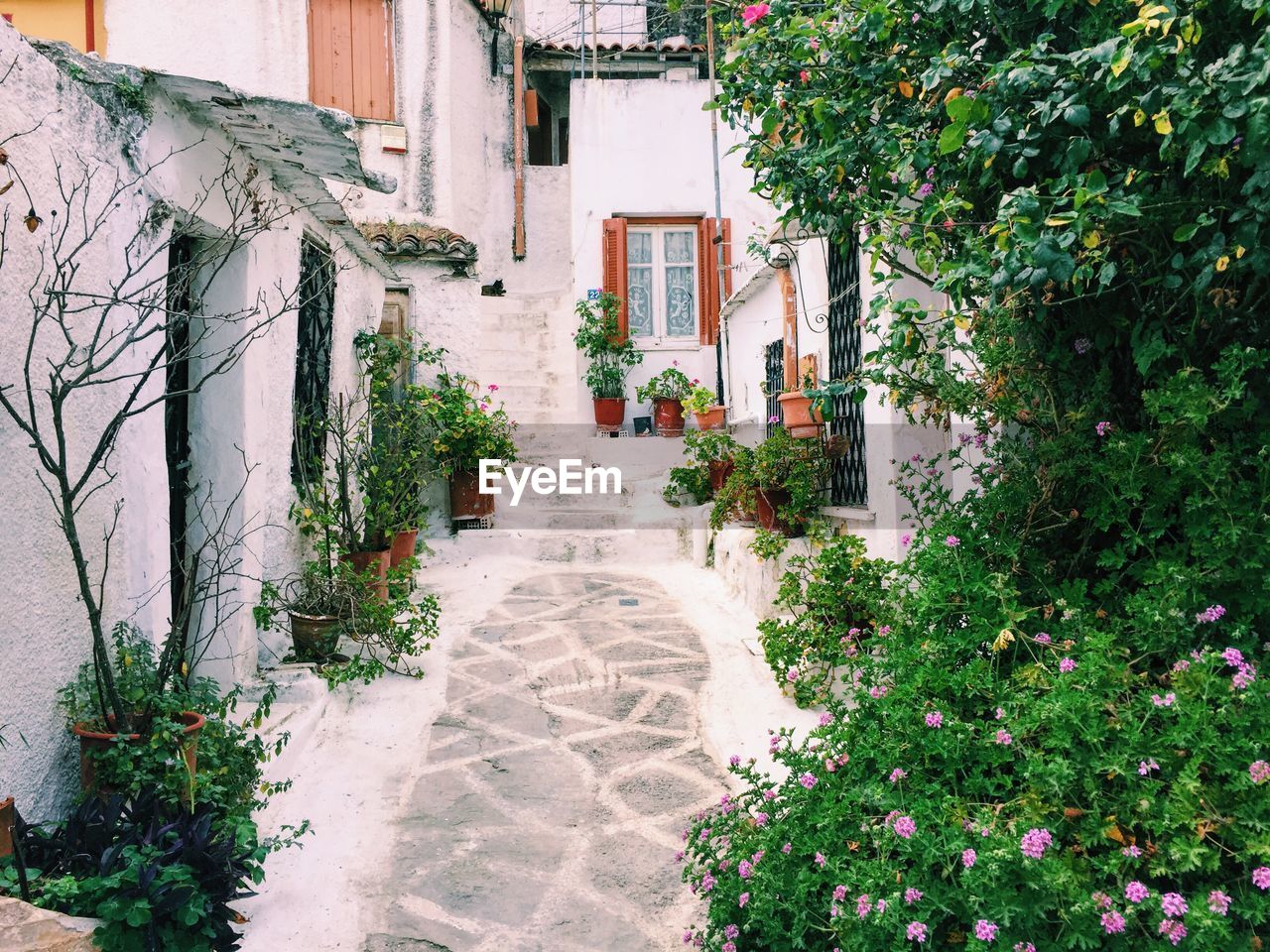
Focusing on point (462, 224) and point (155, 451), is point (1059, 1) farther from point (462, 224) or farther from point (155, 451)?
point (462, 224)

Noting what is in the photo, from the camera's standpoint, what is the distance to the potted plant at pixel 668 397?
39.5ft

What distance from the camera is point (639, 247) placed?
13.0 metres

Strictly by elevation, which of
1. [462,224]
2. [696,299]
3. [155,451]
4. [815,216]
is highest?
[462,224]

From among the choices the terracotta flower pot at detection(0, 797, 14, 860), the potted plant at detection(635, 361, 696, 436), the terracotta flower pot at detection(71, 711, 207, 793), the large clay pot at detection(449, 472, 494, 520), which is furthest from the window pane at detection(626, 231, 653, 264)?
the terracotta flower pot at detection(0, 797, 14, 860)

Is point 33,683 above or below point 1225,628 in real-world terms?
below

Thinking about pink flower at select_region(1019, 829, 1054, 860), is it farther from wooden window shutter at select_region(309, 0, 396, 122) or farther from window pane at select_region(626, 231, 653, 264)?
window pane at select_region(626, 231, 653, 264)

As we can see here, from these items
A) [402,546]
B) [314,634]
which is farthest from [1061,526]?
[402,546]

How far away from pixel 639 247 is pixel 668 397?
94.0 inches

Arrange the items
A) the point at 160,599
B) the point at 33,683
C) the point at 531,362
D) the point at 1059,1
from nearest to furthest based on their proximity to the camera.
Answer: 1. the point at 1059,1
2. the point at 33,683
3. the point at 160,599
4. the point at 531,362

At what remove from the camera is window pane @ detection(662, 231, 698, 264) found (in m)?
13.0

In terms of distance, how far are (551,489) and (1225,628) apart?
8675 millimetres

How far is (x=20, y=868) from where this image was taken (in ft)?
8.16

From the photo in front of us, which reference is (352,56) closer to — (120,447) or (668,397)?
(668,397)

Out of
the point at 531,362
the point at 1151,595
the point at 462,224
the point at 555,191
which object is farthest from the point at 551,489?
the point at 1151,595
